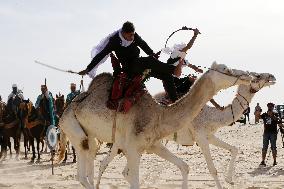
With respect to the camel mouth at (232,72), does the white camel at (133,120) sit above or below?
below

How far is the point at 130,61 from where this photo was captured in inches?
348

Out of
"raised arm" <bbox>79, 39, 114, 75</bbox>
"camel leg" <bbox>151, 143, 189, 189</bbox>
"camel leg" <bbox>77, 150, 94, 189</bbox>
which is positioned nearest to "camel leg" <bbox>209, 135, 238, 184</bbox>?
"camel leg" <bbox>151, 143, 189, 189</bbox>

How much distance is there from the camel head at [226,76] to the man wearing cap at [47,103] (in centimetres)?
1050

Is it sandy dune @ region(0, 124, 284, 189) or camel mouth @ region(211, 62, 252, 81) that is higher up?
camel mouth @ region(211, 62, 252, 81)

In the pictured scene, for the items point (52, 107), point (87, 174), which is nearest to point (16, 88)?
point (52, 107)

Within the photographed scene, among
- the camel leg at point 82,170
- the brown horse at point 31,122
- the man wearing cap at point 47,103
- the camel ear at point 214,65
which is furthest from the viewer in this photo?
the brown horse at point 31,122

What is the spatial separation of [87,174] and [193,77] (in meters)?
3.07

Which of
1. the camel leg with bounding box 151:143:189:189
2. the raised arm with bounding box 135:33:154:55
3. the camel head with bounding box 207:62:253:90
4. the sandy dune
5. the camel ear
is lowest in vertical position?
the sandy dune

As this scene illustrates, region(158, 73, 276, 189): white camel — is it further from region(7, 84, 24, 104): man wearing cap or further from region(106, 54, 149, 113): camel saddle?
region(7, 84, 24, 104): man wearing cap

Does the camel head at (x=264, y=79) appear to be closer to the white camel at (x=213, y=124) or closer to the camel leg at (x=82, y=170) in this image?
the white camel at (x=213, y=124)

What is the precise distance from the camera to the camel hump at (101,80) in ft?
29.9

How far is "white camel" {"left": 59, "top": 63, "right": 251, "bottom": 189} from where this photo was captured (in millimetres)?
8172

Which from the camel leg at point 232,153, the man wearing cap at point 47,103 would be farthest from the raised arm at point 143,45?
the man wearing cap at point 47,103

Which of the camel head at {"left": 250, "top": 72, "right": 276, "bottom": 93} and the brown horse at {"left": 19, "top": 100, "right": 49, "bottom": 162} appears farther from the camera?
the brown horse at {"left": 19, "top": 100, "right": 49, "bottom": 162}
